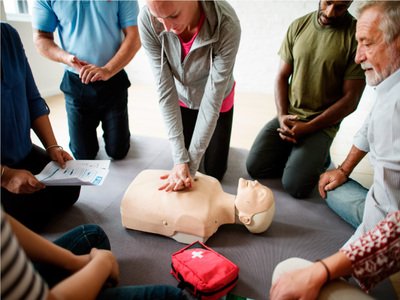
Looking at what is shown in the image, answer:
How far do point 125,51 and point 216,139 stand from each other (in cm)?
76

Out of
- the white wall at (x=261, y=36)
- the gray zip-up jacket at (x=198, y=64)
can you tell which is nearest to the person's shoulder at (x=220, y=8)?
the gray zip-up jacket at (x=198, y=64)

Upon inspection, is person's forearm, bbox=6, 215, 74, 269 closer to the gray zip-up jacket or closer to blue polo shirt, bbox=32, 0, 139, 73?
the gray zip-up jacket

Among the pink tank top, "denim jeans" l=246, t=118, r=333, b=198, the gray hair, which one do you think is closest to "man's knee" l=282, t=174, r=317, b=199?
"denim jeans" l=246, t=118, r=333, b=198

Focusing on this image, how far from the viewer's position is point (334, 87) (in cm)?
154

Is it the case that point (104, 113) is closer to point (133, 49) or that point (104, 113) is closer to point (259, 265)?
point (133, 49)

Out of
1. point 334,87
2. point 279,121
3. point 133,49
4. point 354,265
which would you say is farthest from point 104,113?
point 354,265

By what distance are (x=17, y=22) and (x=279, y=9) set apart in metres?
2.61

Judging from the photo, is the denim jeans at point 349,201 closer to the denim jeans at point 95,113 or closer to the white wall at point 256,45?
the denim jeans at point 95,113

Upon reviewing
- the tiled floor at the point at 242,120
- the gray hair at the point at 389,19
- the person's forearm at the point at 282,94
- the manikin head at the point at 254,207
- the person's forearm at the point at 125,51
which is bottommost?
the tiled floor at the point at 242,120

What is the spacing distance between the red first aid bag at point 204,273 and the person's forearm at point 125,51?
1.17 metres

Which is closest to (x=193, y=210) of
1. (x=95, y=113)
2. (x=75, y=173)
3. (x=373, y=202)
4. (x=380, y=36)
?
(x=75, y=173)

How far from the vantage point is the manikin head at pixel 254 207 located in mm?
1245

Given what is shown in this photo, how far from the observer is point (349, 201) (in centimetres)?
136

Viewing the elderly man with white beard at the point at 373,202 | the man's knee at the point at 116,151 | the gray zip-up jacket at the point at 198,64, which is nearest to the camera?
the elderly man with white beard at the point at 373,202
